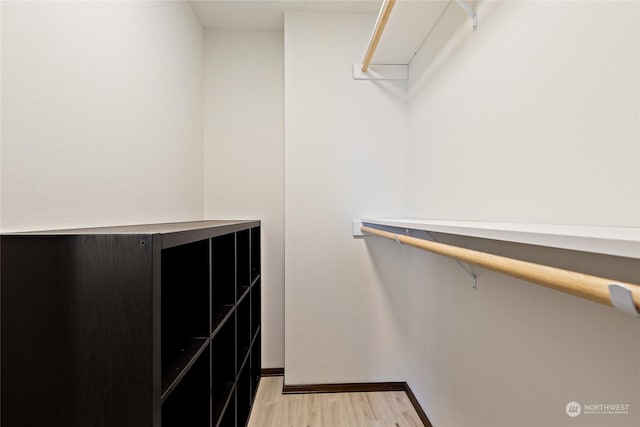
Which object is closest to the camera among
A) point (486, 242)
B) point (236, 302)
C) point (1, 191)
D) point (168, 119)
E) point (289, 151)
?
point (1, 191)

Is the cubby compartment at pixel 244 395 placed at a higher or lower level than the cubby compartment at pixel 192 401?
lower

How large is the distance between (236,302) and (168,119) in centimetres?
100

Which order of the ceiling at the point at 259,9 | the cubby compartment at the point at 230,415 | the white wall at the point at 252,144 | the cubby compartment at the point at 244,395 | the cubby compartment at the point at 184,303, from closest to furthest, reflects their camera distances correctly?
the cubby compartment at the point at 184,303 < the cubby compartment at the point at 230,415 < the cubby compartment at the point at 244,395 < the ceiling at the point at 259,9 < the white wall at the point at 252,144

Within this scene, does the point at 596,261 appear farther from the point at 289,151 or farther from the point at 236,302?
the point at 289,151

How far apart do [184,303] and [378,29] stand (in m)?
1.49

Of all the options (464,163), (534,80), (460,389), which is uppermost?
(534,80)

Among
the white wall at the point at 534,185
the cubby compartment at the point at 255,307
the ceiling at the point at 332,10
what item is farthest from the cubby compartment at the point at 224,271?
the ceiling at the point at 332,10

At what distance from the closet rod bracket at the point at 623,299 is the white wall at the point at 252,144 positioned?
2144mm

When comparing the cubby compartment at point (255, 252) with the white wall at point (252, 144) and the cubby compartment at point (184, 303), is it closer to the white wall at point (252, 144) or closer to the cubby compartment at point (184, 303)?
the white wall at point (252, 144)

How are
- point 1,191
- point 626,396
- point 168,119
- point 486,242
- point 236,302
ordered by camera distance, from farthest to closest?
point 168,119
point 236,302
point 486,242
point 1,191
point 626,396

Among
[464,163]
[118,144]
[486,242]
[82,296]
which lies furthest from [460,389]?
[118,144]

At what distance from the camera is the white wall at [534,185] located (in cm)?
71

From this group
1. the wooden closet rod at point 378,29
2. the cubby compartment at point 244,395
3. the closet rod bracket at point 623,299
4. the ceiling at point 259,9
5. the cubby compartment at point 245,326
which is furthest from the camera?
the ceiling at point 259,9

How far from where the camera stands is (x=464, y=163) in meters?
1.40
